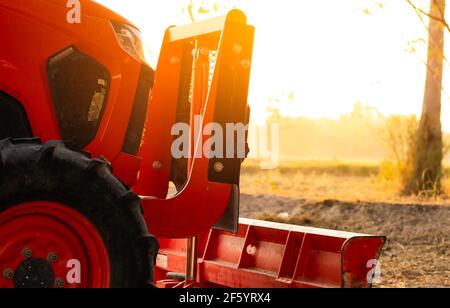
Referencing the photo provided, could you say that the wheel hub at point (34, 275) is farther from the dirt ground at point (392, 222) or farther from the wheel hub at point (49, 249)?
the dirt ground at point (392, 222)

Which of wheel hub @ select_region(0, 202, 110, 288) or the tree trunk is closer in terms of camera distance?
wheel hub @ select_region(0, 202, 110, 288)

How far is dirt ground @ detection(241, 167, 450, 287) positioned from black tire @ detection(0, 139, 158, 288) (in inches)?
137

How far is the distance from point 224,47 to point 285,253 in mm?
1297

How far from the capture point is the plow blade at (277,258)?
4777 millimetres

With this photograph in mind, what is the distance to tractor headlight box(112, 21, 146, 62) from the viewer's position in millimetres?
4695

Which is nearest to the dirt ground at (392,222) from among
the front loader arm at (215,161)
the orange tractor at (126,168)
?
the orange tractor at (126,168)

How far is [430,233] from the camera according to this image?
345 inches

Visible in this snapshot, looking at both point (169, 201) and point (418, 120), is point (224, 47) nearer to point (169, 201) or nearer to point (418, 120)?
point (169, 201)

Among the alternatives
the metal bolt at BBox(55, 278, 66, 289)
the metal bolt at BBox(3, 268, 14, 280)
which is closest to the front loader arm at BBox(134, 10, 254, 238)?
the metal bolt at BBox(55, 278, 66, 289)

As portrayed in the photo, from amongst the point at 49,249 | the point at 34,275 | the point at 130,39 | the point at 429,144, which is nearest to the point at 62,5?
the point at 130,39

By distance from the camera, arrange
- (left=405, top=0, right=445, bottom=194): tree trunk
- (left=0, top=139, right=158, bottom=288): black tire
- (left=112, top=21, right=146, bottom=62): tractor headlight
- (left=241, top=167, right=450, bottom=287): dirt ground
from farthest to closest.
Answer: (left=405, top=0, right=445, bottom=194): tree trunk → (left=241, top=167, right=450, bottom=287): dirt ground → (left=112, top=21, right=146, bottom=62): tractor headlight → (left=0, top=139, right=158, bottom=288): black tire

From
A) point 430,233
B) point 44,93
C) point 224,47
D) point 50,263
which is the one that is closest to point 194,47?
point 224,47

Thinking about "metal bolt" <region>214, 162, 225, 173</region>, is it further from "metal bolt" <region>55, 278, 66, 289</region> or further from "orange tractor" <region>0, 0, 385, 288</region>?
"metal bolt" <region>55, 278, 66, 289</region>

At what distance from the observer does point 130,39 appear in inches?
188
